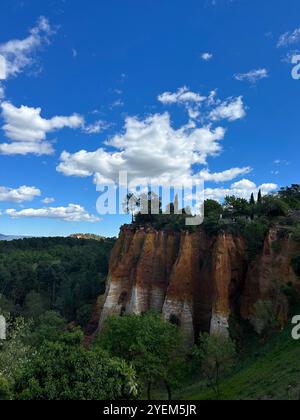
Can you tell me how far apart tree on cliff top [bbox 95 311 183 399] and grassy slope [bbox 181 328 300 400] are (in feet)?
10.4

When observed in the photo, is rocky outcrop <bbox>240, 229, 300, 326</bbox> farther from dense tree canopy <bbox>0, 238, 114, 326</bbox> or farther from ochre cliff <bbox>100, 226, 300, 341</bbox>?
dense tree canopy <bbox>0, 238, 114, 326</bbox>

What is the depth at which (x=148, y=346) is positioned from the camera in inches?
1075

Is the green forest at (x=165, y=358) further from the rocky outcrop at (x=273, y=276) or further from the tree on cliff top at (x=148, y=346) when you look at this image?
the rocky outcrop at (x=273, y=276)

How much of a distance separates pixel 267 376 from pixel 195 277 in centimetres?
1765

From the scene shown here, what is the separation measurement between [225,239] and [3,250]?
10452cm

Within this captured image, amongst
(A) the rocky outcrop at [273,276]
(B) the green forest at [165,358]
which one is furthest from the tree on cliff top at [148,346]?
(A) the rocky outcrop at [273,276]

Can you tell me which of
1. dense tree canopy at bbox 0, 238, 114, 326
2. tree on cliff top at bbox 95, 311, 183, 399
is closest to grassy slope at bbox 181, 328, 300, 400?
tree on cliff top at bbox 95, 311, 183, 399

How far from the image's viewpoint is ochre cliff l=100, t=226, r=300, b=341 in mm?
36531

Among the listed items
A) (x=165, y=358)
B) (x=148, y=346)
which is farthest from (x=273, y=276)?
(x=148, y=346)

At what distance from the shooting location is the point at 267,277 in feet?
120

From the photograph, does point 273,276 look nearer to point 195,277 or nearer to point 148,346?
point 195,277

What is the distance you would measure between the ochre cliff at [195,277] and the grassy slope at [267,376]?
3981 mm
